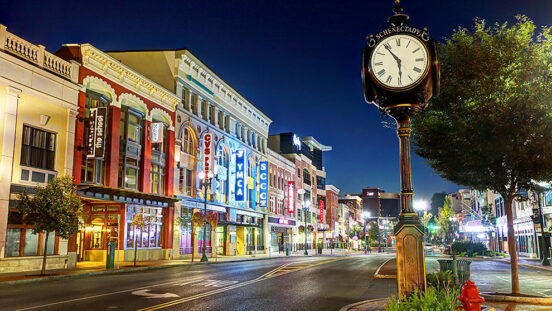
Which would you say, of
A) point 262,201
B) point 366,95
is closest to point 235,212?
point 262,201

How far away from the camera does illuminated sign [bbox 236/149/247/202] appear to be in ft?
165

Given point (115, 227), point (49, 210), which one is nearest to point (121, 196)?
point (115, 227)

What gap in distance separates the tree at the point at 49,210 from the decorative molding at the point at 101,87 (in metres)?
8.89

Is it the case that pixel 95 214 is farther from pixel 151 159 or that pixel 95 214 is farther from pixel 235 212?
pixel 235 212

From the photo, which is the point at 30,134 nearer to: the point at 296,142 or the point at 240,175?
the point at 240,175

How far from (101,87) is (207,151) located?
1419 cm

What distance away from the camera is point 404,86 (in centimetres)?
838

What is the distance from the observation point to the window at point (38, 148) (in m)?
24.9

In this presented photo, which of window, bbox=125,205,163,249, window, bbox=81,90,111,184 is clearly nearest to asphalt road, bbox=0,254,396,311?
window, bbox=81,90,111,184

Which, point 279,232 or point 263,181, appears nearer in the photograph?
point 263,181

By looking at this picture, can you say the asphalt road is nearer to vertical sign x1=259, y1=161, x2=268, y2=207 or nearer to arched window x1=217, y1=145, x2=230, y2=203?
arched window x1=217, y1=145, x2=230, y2=203

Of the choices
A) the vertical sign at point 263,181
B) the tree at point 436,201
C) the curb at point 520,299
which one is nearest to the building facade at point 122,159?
the vertical sign at point 263,181

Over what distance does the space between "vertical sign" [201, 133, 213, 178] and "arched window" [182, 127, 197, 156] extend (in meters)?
0.97

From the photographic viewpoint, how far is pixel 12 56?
23.8 meters
